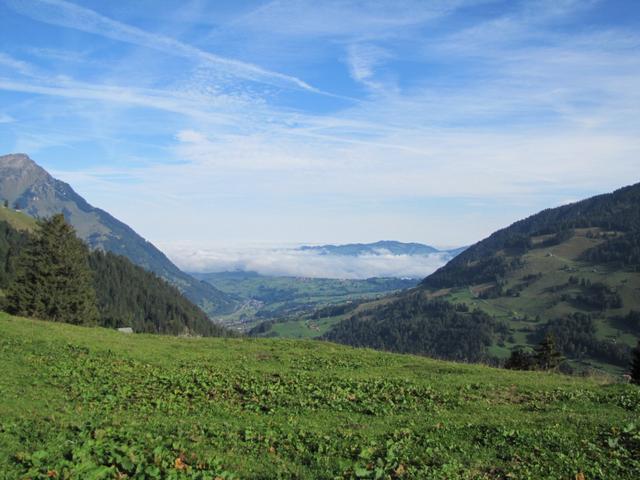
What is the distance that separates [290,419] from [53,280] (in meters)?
57.0

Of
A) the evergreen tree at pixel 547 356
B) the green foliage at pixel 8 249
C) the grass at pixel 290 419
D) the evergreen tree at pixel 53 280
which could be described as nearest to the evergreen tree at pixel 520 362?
the evergreen tree at pixel 547 356

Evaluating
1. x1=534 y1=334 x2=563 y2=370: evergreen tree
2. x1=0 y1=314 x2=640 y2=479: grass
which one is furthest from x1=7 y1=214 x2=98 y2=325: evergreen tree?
x1=534 y1=334 x2=563 y2=370: evergreen tree

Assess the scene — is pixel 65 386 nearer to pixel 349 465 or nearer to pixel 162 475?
pixel 162 475

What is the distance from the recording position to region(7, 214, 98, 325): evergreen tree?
62.0 m

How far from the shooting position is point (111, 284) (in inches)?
7451

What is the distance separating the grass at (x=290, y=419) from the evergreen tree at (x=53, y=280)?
29358mm

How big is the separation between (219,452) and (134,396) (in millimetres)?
9971

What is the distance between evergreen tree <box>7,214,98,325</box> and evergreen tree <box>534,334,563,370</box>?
71934 millimetres

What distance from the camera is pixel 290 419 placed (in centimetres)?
1955

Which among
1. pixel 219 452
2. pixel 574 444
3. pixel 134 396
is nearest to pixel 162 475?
pixel 219 452

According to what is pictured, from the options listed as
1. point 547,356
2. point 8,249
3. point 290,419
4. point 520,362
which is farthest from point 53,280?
point 8,249

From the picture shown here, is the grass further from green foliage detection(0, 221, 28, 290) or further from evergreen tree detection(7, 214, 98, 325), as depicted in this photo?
green foliage detection(0, 221, 28, 290)

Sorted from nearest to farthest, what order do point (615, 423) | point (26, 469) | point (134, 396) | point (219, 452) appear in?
1. point (26, 469)
2. point (219, 452)
3. point (615, 423)
4. point (134, 396)

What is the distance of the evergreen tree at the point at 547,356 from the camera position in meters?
78.2
